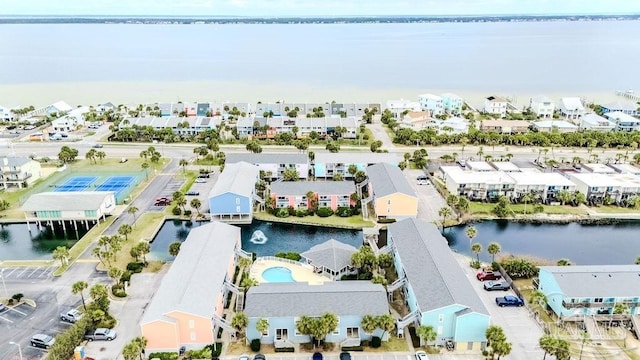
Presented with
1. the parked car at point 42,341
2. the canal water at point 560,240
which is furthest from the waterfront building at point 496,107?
the parked car at point 42,341

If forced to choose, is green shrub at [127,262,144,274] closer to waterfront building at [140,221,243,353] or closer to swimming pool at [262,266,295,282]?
waterfront building at [140,221,243,353]

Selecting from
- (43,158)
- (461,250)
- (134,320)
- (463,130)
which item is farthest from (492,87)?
(134,320)

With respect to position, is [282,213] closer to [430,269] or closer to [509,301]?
[430,269]

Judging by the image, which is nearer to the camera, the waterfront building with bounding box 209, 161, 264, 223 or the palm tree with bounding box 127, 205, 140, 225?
the palm tree with bounding box 127, 205, 140, 225

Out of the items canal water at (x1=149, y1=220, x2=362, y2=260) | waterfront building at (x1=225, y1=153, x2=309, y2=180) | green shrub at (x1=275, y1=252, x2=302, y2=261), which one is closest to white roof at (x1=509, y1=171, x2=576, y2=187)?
canal water at (x1=149, y1=220, x2=362, y2=260)

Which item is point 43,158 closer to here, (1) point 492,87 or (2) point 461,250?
(2) point 461,250

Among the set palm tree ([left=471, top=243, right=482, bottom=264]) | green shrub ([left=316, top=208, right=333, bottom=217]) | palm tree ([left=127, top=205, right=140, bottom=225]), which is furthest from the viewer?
green shrub ([left=316, top=208, right=333, bottom=217])

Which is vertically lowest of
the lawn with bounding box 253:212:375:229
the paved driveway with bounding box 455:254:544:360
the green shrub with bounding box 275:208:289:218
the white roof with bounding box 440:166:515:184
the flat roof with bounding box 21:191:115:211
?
the paved driveway with bounding box 455:254:544:360

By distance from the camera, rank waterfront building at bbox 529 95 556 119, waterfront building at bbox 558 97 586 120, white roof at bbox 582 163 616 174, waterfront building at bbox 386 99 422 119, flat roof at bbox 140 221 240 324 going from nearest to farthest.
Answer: flat roof at bbox 140 221 240 324 < white roof at bbox 582 163 616 174 < waterfront building at bbox 558 97 586 120 < waterfront building at bbox 529 95 556 119 < waterfront building at bbox 386 99 422 119
